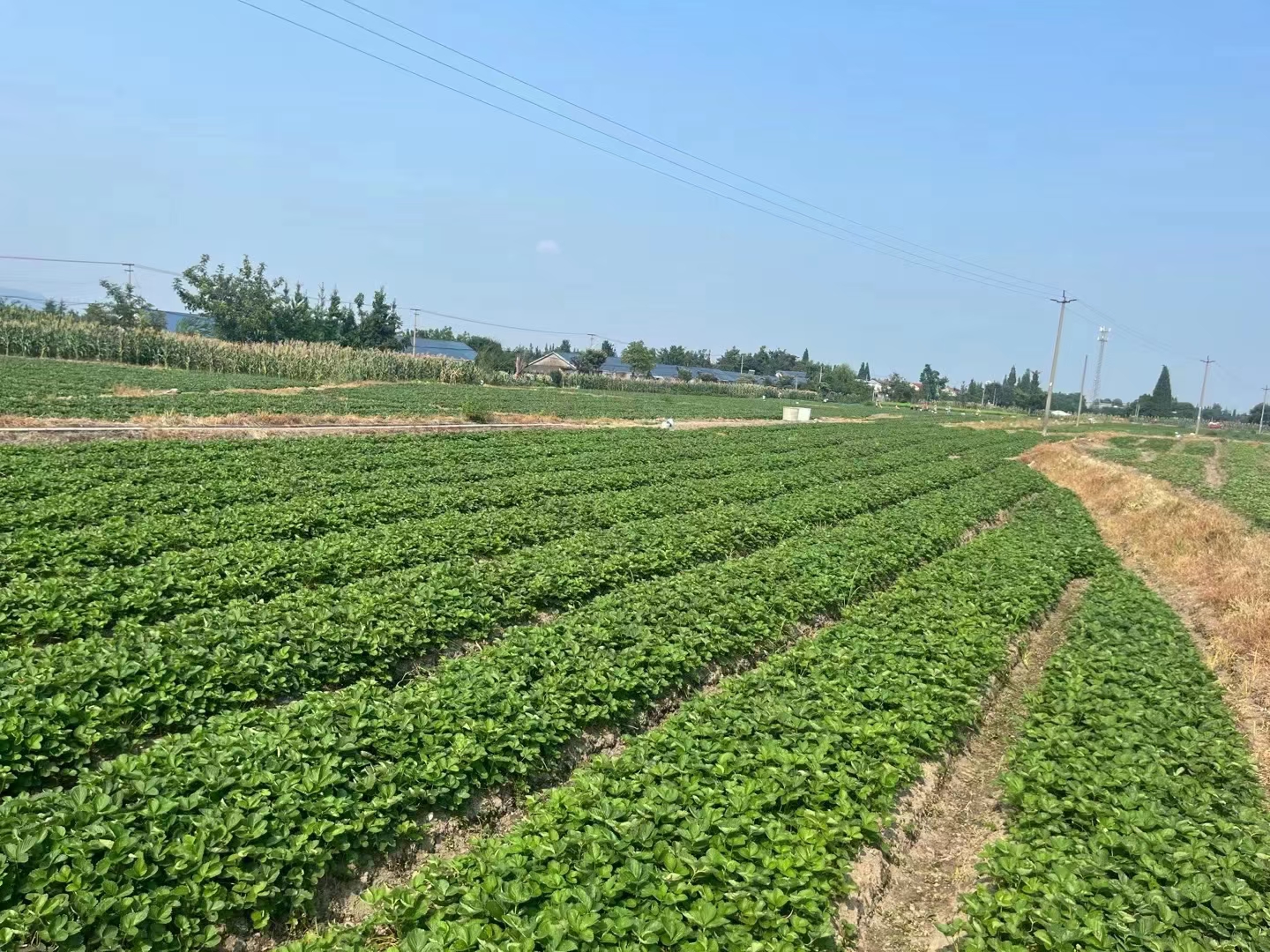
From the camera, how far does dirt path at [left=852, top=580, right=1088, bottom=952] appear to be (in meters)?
5.45

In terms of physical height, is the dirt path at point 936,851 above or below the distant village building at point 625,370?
below

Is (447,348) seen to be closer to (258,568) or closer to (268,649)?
(258,568)

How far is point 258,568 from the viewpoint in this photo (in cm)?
1034

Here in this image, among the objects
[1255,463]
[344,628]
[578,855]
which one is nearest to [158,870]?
[578,855]

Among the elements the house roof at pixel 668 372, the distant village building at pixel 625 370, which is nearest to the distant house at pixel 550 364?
the distant village building at pixel 625 370

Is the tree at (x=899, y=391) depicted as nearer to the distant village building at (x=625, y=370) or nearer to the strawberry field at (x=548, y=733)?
the distant village building at (x=625, y=370)

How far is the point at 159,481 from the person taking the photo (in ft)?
50.9

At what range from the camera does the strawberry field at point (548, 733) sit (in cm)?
456

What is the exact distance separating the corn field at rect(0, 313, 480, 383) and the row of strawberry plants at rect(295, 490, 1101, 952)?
56717 mm

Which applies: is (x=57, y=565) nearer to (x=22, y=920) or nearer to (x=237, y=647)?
(x=237, y=647)

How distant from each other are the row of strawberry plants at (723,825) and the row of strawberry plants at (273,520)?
26.2ft

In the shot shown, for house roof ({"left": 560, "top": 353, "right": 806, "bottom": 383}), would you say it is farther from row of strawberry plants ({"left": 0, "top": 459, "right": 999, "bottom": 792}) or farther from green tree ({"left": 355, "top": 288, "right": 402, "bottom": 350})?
row of strawberry plants ({"left": 0, "top": 459, "right": 999, "bottom": 792})

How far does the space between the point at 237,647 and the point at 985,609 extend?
10.0m

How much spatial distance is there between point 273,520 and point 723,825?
10.5m
